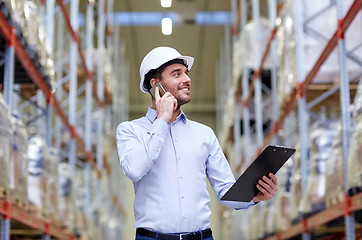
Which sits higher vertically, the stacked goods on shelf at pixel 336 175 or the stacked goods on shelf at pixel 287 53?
the stacked goods on shelf at pixel 287 53

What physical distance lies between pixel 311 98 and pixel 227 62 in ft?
33.7

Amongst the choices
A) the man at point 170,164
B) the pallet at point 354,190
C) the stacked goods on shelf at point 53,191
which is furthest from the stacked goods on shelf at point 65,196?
the man at point 170,164

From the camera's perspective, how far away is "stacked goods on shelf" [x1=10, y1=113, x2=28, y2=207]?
584 cm

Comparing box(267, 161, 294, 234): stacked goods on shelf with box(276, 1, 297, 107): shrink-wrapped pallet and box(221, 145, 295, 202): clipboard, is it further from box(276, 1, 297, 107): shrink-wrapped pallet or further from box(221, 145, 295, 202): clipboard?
box(221, 145, 295, 202): clipboard

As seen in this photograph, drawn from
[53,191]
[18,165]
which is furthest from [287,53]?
[18,165]

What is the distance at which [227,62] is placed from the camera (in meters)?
19.4

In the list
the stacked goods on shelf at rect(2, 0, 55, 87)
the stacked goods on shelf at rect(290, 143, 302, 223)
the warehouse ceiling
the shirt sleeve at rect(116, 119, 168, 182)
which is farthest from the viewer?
the warehouse ceiling

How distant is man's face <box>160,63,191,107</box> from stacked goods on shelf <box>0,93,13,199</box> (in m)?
2.75

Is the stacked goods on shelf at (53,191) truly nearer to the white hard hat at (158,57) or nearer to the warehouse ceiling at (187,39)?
the white hard hat at (158,57)

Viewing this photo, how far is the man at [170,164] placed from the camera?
2.74 meters

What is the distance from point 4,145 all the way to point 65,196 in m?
4.01

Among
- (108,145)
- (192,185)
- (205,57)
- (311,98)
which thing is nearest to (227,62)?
(205,57)

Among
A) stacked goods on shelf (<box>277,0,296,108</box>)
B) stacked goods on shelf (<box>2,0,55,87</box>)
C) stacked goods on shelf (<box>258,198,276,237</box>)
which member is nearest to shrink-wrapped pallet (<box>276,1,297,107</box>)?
stacked goods on shelf (<box>277,0,296,108</box>)

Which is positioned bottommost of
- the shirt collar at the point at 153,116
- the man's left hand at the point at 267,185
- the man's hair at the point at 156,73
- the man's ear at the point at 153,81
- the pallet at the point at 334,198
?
the man's left hand at the point at 267,185
